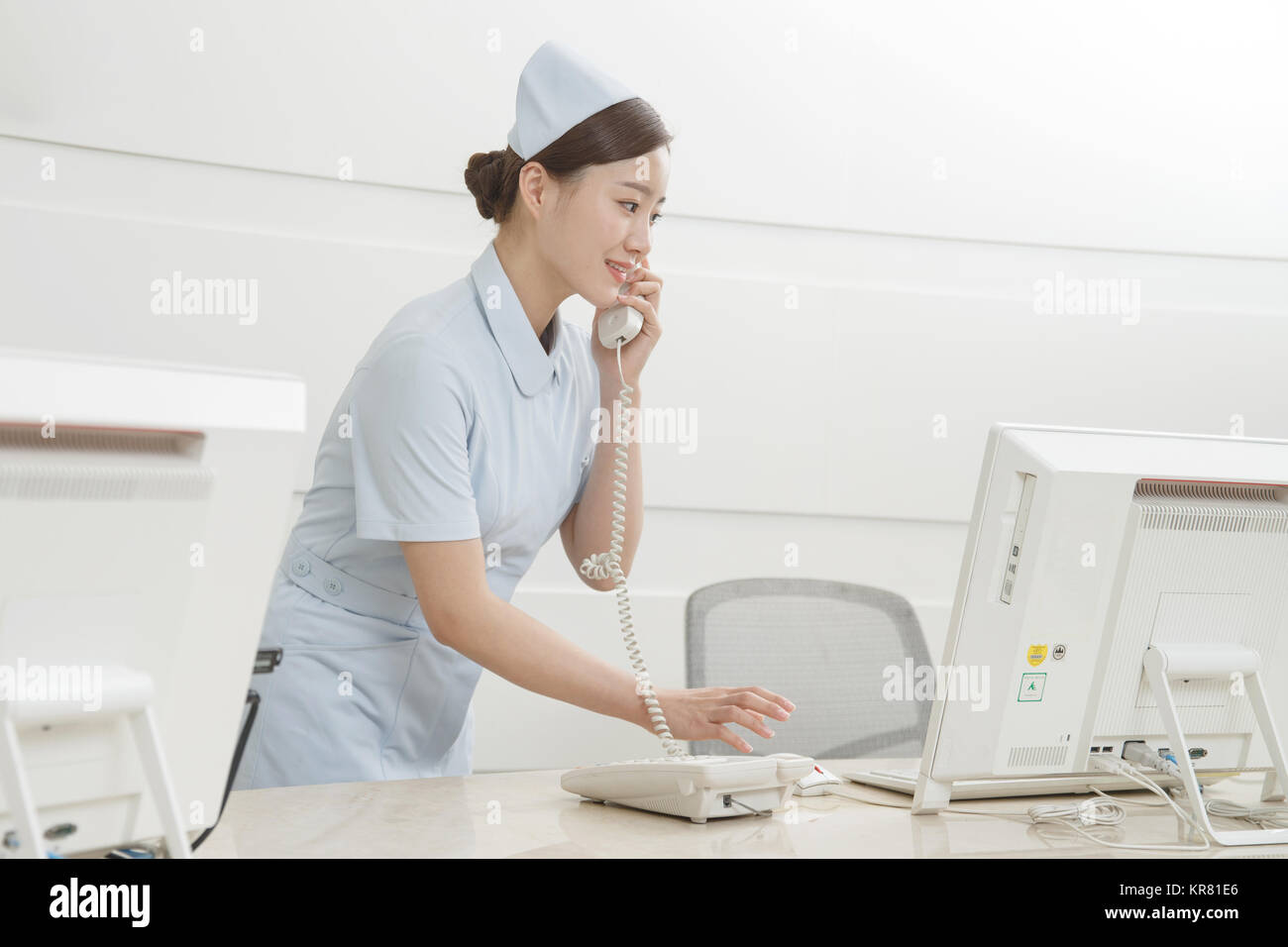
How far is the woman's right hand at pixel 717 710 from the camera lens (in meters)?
1.32

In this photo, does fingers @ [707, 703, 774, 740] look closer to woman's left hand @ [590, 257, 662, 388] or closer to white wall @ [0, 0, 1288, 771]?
woman's left hand @ [590, 257, 662, 388]

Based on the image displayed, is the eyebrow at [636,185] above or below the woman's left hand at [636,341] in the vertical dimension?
above

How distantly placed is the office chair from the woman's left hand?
67cm

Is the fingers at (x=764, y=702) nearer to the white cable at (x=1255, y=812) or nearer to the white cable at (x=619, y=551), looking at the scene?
the white cable at (x=619, y=551)

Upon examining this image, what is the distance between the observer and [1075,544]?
1.32 meters

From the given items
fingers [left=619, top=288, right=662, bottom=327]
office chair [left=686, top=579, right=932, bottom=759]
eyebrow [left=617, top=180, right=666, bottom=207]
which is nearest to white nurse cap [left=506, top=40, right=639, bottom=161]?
eyebrow [left=617, top=180, right=666, bottom=207]

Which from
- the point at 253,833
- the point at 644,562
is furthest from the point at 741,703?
the point at 644,562

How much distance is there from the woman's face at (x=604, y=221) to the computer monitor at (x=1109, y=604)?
1.87 feet

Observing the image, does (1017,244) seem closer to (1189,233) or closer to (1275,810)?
(1189,233)

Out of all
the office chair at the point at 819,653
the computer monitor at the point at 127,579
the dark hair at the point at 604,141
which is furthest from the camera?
the office chair at the point at 819,653

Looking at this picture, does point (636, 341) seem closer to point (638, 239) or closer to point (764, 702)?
point (638, 239)

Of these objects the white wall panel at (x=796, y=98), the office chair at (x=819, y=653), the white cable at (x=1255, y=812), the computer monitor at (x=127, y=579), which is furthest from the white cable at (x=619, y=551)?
the white wall panel at (x=796, y=98)

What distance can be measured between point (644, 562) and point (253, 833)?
158 centimetres
